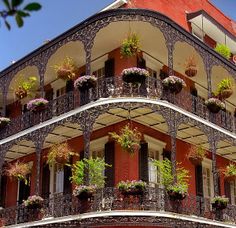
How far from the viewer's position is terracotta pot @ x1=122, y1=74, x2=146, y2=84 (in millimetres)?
12883

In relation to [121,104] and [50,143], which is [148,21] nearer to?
[121,104]

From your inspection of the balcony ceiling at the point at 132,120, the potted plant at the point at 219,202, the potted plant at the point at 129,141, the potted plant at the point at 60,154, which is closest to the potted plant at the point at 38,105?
the balcony ceiling at the point at 132,120

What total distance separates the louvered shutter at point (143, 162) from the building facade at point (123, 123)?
1.2 inches

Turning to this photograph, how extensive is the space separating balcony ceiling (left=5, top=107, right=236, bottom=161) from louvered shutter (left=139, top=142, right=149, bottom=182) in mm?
781

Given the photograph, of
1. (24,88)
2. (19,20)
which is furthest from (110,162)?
(19,20)

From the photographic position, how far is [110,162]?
1355 cm

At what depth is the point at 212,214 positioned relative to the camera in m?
13.8

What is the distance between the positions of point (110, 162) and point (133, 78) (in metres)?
2.62

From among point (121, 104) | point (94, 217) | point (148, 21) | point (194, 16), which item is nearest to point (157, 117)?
point (121, 104)

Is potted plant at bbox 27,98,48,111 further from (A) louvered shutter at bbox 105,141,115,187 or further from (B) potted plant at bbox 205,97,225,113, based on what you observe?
(B) potted plant at bbox 205,97,225,113

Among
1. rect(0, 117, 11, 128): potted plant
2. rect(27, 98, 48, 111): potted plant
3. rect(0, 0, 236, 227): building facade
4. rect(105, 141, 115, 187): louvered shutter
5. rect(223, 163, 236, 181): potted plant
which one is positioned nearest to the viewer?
rect(0, 0, 236, 227): building facade

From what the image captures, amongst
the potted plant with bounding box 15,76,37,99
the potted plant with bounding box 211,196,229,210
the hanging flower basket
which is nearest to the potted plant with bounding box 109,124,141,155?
the hanging flower basket

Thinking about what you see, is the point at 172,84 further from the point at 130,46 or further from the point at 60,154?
the point at 60,154

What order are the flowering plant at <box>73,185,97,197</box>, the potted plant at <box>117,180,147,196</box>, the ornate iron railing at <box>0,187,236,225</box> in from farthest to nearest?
the flowering plant at <box>73,185,97,197</box> < the ornate iron railing at <box>0,187,236,225</box> < the potted plant at <box>117,180,147,196</box>
